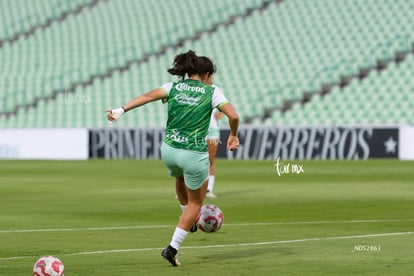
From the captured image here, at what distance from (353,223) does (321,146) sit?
2063 cm

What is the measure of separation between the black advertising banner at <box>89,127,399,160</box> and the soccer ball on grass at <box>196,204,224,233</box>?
23.1 meters

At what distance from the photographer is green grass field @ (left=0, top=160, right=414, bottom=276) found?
10.5m

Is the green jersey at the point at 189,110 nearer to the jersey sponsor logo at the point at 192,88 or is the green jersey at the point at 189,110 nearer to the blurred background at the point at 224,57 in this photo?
the jersey sponsor logo at the point at 192,88

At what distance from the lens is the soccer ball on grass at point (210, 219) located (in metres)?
12.2

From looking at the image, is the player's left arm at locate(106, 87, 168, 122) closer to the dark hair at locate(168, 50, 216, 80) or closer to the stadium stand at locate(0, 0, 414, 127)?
the dark hair at locate(168, 50, 216, 80)

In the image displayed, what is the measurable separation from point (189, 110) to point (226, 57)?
33336 mm

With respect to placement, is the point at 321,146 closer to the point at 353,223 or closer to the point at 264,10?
the point at 264,10

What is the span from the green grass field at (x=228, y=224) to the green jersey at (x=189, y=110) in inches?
47.5

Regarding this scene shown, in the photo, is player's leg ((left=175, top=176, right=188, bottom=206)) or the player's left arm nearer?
the player's left arm

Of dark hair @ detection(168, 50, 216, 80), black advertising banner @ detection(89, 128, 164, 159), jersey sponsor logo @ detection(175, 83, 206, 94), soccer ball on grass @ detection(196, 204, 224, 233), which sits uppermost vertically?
dark hair @ detection(168, 50, 216, 80)

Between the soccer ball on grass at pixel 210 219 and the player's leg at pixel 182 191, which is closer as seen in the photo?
the player's leg at pixel 182 191

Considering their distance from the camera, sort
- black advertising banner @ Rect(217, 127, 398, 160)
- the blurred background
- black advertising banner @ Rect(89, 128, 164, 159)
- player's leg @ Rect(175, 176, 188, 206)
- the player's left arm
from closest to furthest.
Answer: the player's left arm, player's leg @ Rect(175, 176, 188, 206), black advertising banner @ Rect(217, 127, 398, 160), black advertising banner @ Rect(89, 128, 164, 159), the blurred background

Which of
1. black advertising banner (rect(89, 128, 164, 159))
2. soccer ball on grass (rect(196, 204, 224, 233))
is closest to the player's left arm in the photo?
soccer ball on grass (rect(196, 204, 224, 233))

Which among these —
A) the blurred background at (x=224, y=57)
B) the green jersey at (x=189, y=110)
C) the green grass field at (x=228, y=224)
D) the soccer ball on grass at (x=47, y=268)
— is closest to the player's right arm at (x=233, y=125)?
the green jersey at (x=189, y=110)
